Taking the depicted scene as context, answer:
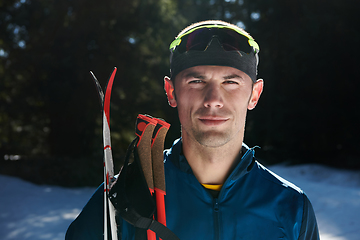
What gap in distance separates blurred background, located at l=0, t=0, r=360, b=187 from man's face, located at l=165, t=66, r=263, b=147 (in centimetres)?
993

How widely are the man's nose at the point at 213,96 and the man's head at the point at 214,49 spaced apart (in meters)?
0.14

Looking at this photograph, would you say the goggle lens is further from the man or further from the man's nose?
the man's nose

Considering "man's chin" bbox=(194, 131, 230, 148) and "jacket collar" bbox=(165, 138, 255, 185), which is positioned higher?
"man's chin" bbox=(194, 131, 230, 148)

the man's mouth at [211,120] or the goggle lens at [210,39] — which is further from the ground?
the goggle lens at [210,39]

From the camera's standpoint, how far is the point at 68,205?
29.4 feet

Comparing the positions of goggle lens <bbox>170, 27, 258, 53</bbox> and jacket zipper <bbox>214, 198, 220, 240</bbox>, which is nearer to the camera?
jacket zipper <bbox>214, 198, 220, 240</bbox>

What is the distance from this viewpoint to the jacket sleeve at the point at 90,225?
1711 mm

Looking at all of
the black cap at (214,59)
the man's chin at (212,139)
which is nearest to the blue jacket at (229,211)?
the man's chin at (212,139)

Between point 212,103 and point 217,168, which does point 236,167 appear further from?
point 212,103

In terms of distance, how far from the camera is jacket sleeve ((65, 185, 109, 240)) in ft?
5.61

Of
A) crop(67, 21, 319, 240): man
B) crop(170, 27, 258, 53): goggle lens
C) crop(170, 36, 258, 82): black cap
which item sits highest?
crop(170, 27, 258, 53): goggle lens

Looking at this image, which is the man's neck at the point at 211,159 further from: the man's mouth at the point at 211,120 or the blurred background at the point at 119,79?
the blurred background at the point at 119,79

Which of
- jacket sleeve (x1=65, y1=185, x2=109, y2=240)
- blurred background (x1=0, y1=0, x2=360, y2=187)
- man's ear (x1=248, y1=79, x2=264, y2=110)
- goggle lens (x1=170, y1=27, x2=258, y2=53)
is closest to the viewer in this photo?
jacket sleeve (x1=65, y1=185, x2=109, y2=240)

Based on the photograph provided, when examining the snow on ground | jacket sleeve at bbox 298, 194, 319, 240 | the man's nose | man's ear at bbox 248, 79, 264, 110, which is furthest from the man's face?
the snow on ground
